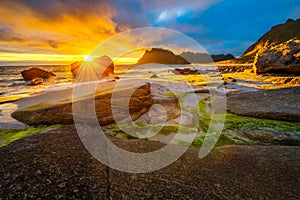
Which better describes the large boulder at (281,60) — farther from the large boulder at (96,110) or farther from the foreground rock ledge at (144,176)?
→ the foreground rock ledge at (144,176)

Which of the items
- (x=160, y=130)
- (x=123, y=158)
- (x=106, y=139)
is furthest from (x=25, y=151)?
(x=160, y=130)

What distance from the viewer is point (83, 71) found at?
3256cm

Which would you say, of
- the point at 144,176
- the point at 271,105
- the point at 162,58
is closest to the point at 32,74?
the point at 144,176

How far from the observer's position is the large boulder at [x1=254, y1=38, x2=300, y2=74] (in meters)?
16.2

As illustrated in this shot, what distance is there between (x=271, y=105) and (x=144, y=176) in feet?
25.0

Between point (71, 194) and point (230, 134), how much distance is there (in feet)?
16.3

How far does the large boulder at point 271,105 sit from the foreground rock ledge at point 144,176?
3252mm

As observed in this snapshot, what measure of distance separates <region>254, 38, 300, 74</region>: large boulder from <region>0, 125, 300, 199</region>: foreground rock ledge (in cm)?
1697

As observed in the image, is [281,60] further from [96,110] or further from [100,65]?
[100,65]

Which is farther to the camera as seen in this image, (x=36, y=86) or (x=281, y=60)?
(x=36, y=86)

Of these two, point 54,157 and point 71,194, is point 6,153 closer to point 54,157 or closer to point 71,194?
point 54,157

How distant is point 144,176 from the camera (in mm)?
2975

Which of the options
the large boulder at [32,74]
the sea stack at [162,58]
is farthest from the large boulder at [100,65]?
the sea stack at [162,58]

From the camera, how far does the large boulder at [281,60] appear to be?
1622 centimetres
